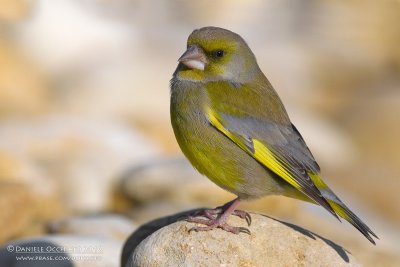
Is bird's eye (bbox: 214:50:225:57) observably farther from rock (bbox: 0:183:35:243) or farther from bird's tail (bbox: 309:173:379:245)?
rock (bbox: 0:183:35:243)

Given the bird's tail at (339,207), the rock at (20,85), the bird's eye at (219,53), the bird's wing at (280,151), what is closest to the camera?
the bird's tail at (339,207)

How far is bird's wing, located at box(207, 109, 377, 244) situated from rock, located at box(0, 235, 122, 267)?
2292mm

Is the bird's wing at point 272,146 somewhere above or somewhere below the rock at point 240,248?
above

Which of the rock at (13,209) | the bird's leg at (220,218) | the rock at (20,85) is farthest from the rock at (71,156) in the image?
the bird's leg at (220,218)

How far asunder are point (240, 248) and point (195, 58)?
1.49 metres

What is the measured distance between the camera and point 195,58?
6816 mm

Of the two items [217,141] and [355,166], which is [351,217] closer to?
[217,141]

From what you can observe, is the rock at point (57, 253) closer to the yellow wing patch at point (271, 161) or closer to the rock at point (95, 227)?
the rock at point (95, 227)

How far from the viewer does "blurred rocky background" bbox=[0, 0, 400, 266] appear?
35.1 ft

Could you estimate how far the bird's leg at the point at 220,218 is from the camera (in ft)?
21.9

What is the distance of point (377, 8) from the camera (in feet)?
60.0

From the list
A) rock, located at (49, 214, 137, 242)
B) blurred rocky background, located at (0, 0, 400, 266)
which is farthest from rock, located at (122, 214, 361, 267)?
rock, located at (49, 214, 137, 242)

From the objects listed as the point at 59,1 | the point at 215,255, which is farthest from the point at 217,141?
the point at 59,1

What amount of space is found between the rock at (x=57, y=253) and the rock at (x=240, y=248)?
146cm
